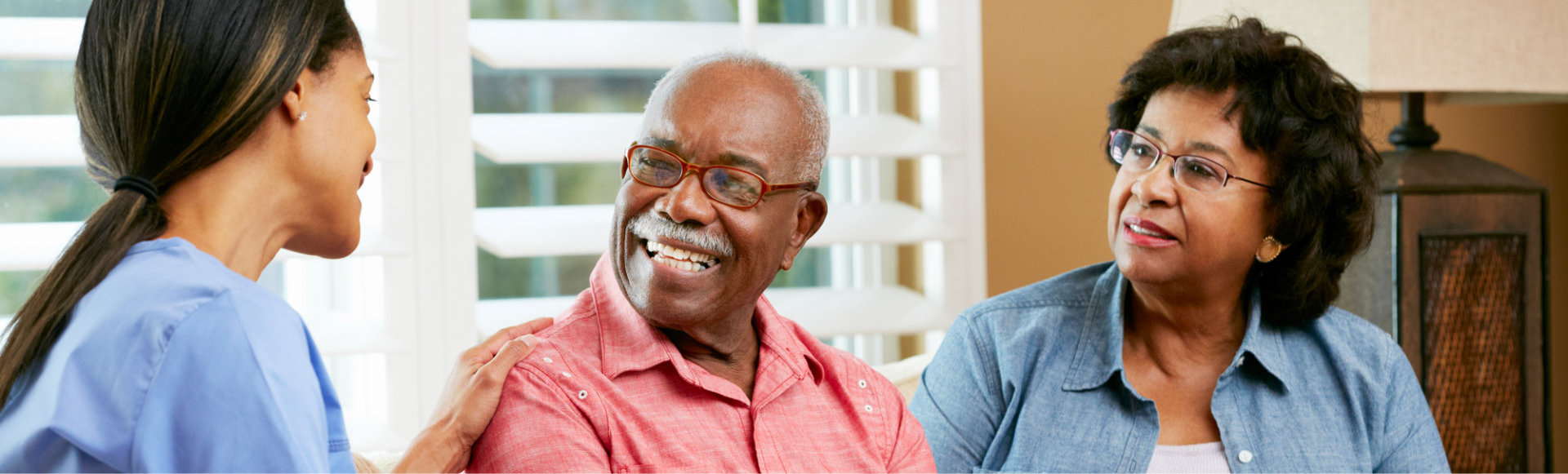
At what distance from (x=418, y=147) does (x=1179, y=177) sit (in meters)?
1.17

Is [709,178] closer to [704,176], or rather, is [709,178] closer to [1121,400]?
[704,176]

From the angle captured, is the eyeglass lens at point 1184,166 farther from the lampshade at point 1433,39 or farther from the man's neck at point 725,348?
the man's neck at point 725,348

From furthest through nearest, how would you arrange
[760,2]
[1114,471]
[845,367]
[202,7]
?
[760,2], [1114,471], [845,367], [202,7]

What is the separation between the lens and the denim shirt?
5.59 feet

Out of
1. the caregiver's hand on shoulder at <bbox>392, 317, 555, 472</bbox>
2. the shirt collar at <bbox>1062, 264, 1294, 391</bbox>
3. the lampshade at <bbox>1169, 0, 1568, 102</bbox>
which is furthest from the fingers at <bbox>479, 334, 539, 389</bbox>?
the lampshade at <bbox>1169, 0, 1568, 102</bbox>

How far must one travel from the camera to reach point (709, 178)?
131 centimetres

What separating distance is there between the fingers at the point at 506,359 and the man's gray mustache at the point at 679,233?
16 cm

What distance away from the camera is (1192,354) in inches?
70.4

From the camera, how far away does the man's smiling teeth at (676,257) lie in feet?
4.31

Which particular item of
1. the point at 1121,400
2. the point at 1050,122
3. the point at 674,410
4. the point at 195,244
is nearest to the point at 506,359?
the point at 674,410

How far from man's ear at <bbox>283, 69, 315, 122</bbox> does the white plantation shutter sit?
0.93m

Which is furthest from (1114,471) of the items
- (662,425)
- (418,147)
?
(418,147)

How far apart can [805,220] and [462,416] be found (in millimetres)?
445

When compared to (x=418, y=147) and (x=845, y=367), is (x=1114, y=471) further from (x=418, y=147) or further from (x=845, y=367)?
(x=418, y=147)
